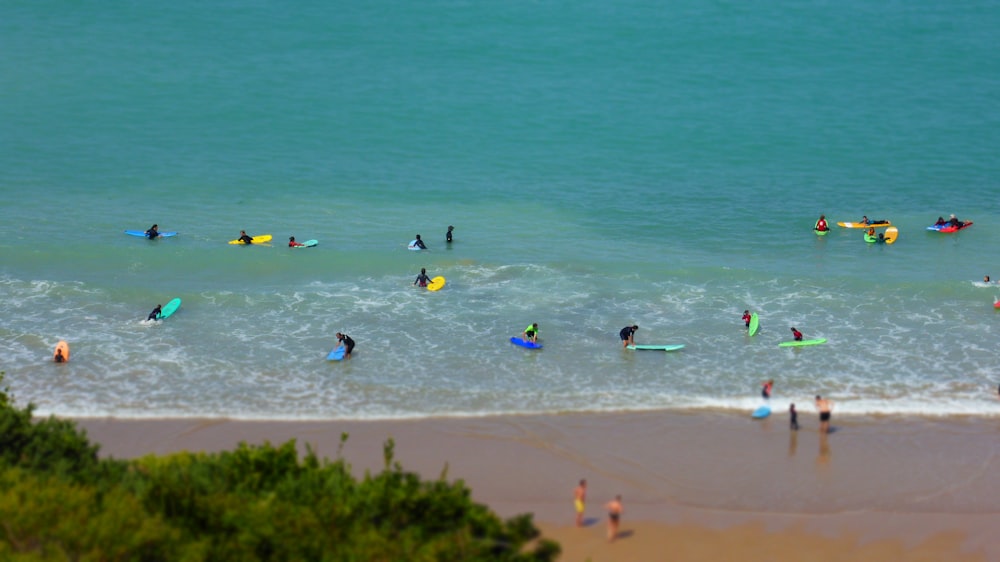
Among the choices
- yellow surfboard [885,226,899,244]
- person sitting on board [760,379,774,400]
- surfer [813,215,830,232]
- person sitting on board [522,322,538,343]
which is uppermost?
surfer [813,215,830,232]

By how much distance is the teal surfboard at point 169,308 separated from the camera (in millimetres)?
35419

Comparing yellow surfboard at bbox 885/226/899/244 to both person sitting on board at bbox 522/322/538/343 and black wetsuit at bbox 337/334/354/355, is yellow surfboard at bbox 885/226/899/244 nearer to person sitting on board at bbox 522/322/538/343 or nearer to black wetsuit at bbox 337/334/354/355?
person sitting on board at bbox 522/322/538/343

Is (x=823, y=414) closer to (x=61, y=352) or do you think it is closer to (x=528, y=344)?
(x=528, y=344)

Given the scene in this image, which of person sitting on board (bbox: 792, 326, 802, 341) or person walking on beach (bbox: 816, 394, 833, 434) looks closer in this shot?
person walking on beach (bbox: 816, 394, 833, 434)

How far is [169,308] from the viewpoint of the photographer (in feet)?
117

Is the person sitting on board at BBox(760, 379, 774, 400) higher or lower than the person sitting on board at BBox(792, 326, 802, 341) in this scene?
lower

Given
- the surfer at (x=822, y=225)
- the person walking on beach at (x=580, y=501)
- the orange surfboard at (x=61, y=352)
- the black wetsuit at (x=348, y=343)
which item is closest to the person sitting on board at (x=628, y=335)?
the black wetsuit at (x=348, y=343)

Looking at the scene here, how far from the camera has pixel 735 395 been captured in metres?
29.6

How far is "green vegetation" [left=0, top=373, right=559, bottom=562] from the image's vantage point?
15.9 metres

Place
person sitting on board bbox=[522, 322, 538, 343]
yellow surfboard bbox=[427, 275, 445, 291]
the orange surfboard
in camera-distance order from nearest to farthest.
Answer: the orange surfboard < person sitting on board bbox=[522, 322, 538, 343] < yellow surfboard bbox=[427, 275, 445, 291]

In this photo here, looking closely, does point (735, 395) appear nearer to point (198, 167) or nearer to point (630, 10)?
point (198, 167)

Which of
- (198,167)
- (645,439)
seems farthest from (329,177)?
(645,439)

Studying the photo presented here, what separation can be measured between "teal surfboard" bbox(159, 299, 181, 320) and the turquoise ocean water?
1.65ft

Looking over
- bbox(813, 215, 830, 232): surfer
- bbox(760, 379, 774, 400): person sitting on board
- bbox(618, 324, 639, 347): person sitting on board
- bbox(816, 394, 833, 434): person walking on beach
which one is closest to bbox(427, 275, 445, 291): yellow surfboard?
bbox(618, 324, 639, 347): person sitting on board
